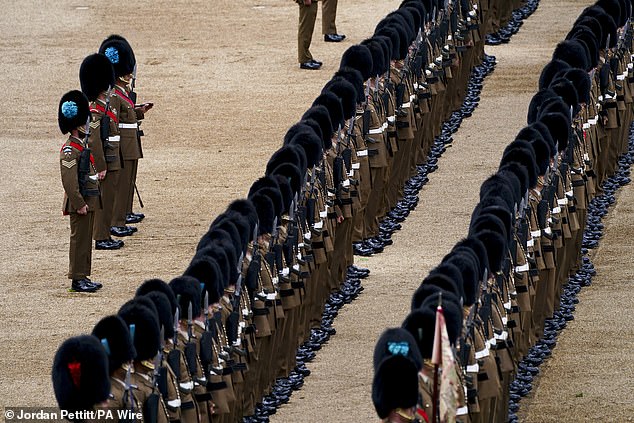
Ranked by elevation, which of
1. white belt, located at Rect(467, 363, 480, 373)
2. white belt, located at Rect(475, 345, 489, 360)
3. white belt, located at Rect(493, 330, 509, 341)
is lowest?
white belt, located at Rect(493, 330, 509, 341)

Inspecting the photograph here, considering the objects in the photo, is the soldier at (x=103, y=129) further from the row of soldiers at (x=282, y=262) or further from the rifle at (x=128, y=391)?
the rifle at (x=128, y=391)

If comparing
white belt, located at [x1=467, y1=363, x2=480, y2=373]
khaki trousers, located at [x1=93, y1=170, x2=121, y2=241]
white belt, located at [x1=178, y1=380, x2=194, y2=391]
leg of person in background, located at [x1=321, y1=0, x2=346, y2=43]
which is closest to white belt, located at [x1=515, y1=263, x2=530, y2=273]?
white belt, located at [x1=467, y1=363, x2=480, y2=373]

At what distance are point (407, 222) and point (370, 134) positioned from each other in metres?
1.35

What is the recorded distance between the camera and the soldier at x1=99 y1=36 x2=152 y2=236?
17359 millimetres

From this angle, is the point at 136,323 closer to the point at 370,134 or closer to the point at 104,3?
the point at 370,134

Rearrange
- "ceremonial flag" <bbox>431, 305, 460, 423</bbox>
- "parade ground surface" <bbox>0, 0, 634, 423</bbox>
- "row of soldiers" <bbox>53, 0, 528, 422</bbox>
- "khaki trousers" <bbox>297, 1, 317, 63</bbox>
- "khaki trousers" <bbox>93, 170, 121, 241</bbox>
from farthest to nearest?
"khaki trousers" <bbox>297, 1, 317, 63</bbox> < "khaki trousers" <bbox>93, 170, 121, 241</bbox> < "parade ground surface" <bbox>0, 0, 634, 423</bbox> < "row of soldiers" <bbox>53, 0, 528, 422</bbox> < "ceremonial flag" <bbox>431, 305, 460, 423</bbox>

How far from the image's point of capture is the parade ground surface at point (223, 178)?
47.0ft

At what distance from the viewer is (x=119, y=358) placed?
36.8 feet

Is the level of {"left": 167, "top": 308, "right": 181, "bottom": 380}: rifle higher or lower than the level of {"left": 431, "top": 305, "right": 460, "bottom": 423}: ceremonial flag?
lower

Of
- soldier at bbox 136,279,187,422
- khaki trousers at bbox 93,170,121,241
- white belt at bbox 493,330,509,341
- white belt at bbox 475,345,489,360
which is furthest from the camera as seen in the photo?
khaki trousers at bbox 93,170,121,241

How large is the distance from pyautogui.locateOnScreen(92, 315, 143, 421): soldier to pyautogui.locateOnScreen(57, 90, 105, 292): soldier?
4791mm

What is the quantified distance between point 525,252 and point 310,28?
8675mm

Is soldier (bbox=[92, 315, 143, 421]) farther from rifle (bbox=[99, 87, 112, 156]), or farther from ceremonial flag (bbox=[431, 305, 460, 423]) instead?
rifle (bbox=[99, 87, 112, 156])

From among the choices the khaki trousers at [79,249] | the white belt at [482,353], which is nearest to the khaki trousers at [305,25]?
the khaki trousers at [79,249]
